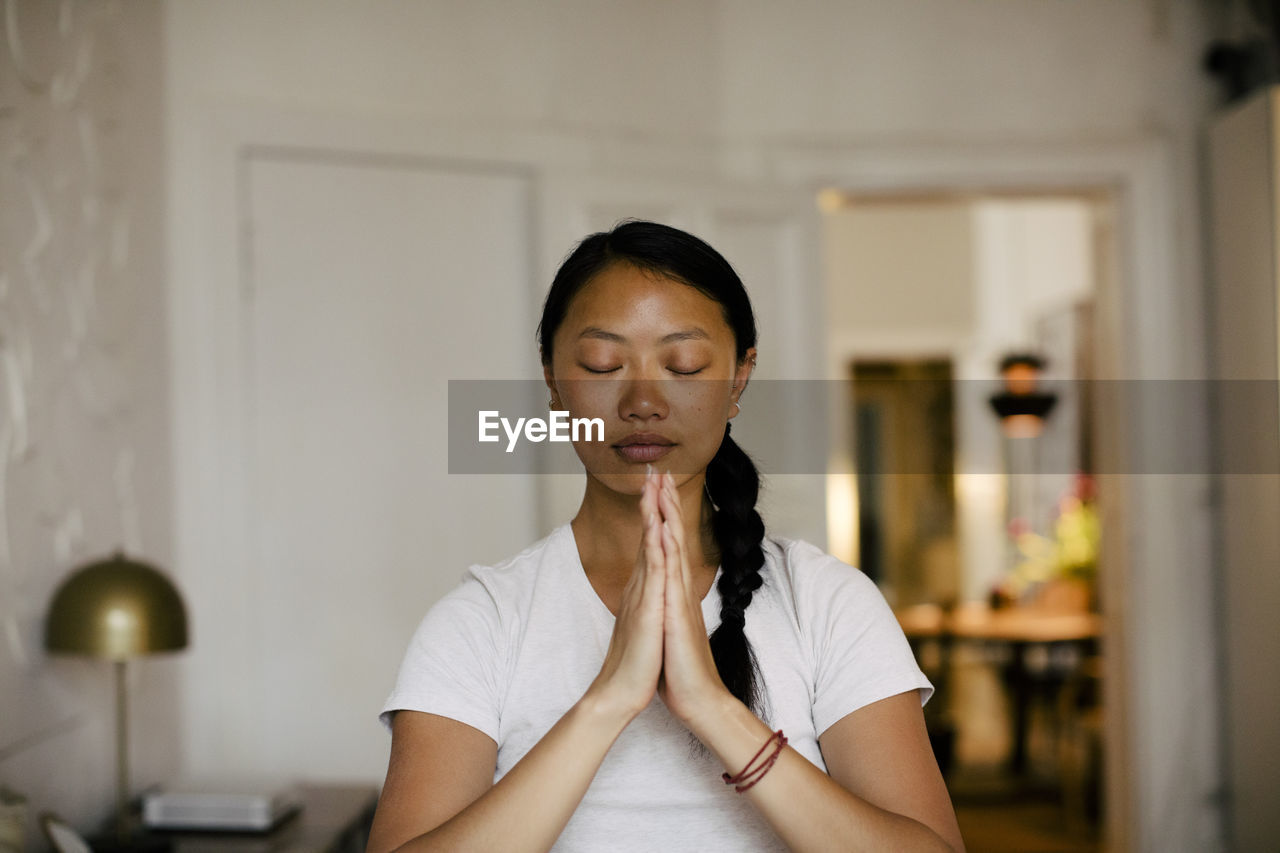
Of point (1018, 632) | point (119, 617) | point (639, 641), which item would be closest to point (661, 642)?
point (639, 641)

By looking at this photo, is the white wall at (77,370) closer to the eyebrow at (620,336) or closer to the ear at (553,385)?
the ear at (553,385)

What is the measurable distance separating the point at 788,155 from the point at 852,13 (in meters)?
0.50

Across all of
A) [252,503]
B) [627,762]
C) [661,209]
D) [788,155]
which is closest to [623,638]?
[627,762]

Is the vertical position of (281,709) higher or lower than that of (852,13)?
lower

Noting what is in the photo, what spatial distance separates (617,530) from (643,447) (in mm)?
149

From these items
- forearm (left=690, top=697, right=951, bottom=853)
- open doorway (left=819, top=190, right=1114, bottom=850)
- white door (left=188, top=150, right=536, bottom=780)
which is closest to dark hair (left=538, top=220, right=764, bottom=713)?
forearm (left=690, top=697, right=951, bottom=853)

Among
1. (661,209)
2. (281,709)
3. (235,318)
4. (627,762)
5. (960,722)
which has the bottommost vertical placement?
(960,722)

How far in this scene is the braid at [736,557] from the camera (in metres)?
1.18

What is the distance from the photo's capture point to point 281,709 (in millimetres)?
2943

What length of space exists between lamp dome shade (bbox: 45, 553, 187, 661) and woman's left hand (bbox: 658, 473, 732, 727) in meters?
1.37

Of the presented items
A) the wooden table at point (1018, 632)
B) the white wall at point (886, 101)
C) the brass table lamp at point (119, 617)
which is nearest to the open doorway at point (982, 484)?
the wooden table at point (1018, 632)

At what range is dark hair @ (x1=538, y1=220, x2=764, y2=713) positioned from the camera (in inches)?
46.9

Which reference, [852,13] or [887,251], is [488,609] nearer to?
[852,13]

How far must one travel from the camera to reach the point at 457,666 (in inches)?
45.9
